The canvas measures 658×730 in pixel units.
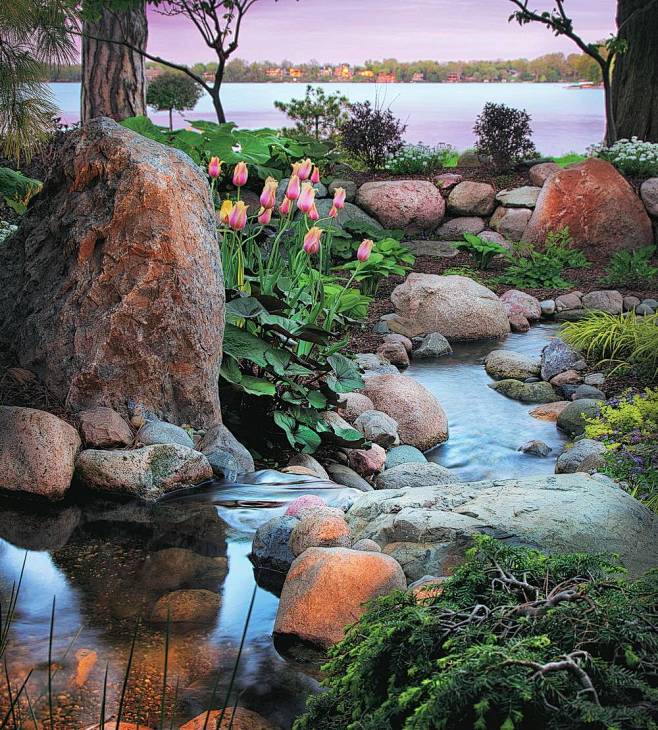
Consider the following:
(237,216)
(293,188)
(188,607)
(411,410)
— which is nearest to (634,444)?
(411,410)

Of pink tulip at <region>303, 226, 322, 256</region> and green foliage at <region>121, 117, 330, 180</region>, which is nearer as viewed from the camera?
pink tulip at <region>303, 226, 322, 256</region>

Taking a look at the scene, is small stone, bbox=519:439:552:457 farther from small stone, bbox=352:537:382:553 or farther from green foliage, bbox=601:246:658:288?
green foliage, bbox=601:246:658:288

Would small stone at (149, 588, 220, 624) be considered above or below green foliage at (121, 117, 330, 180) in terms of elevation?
below

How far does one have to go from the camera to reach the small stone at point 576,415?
17.9 ft

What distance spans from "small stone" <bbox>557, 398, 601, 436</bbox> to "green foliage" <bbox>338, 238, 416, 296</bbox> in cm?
288

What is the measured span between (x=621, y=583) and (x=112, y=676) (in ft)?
4.42

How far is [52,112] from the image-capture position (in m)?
5.58

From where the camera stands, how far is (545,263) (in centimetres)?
920

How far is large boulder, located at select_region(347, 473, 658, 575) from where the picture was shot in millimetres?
2725

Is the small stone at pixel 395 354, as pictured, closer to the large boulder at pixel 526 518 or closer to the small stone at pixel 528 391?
the small stone at pixel 528 391

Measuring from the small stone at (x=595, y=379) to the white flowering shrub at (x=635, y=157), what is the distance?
5.15 m

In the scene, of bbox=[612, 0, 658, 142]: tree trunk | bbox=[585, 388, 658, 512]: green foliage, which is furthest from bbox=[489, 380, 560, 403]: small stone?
bbox=[612, 0, 658, 142]: tree trunk

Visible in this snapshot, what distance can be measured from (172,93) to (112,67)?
5.42 metres

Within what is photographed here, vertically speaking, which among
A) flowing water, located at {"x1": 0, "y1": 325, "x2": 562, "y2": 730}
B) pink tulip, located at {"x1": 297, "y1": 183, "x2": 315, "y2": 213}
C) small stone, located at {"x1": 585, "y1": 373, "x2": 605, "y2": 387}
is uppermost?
pink tulip, located at {"x1": 297, "y1": 183, "x2": 315, "y2": 213}
